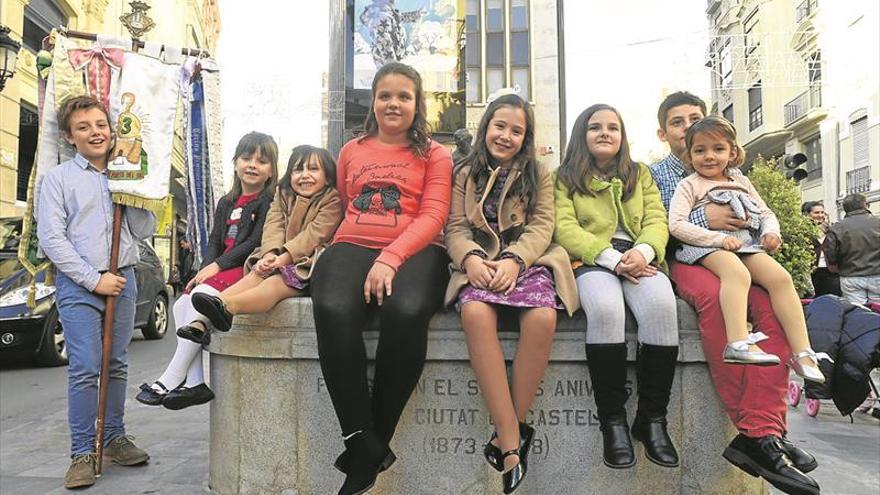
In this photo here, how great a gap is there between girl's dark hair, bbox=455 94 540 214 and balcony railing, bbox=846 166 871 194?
78.0ft

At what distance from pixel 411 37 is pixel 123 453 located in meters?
17.4

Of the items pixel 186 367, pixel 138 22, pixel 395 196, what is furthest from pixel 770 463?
pixel 138 22

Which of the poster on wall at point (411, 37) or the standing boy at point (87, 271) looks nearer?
the standing boy at point (87, 271)

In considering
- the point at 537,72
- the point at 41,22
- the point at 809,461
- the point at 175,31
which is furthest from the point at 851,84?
the point at 175,31

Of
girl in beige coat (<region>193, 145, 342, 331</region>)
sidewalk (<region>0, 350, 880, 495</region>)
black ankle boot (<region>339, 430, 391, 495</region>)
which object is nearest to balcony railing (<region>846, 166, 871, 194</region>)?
sidewalk (<region>0, 350, 880, 495</region>)

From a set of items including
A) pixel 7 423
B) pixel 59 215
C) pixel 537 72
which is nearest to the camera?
pixel 59 215

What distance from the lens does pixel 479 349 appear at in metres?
2.79

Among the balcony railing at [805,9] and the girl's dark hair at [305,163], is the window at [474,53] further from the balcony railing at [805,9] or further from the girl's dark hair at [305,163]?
the girl's dark hair at [305,163]

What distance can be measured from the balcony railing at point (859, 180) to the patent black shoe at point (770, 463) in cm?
2384

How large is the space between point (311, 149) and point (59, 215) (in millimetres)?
1489

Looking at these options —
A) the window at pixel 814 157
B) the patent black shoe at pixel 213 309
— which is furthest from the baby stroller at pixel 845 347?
the window at pixel 814 157

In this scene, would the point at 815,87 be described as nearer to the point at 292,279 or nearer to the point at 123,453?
the point at 292,279

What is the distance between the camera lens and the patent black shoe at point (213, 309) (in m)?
2.81

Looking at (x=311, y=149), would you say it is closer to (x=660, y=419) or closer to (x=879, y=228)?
(x=660, y=419)
